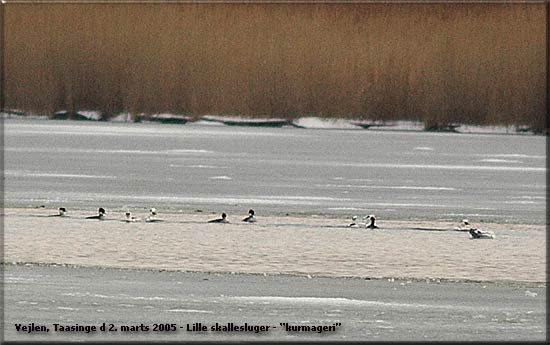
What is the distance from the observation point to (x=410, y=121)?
20391 mm

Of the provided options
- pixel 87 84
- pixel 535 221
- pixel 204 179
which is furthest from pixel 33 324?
pixel 87 84

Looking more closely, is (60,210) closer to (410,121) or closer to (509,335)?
(509,335)

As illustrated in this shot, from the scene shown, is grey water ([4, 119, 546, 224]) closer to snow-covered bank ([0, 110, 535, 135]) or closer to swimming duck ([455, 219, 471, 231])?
swimming duck ([455, 219, 471, 231])

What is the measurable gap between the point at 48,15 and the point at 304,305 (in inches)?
684

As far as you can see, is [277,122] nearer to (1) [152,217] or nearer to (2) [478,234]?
(1) [152,217]

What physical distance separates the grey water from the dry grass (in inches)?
86.3

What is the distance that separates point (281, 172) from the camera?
13.0m

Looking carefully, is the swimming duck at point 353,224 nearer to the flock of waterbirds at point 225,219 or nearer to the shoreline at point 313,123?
the flock of waterbirds at point 225,219

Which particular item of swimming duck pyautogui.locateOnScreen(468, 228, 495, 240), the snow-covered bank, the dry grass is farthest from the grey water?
the dry grass

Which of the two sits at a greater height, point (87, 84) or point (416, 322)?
point (87, 84)

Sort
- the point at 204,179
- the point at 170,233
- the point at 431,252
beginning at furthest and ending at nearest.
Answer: the point at 204,179 → the point at 170,233 → the point at 431,252

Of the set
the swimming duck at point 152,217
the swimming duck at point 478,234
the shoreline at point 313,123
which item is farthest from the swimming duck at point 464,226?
the shoreline at point 313,123

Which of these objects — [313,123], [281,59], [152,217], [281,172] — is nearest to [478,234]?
[152,217]

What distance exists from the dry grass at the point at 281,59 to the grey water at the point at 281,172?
219cm
